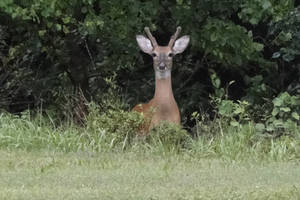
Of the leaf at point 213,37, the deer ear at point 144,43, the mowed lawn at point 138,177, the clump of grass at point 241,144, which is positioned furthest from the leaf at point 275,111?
the mowed lawn at point 138,177

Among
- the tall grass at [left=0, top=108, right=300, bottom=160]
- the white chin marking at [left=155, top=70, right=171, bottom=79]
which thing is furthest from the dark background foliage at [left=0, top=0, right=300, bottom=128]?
the tall grass at [left=0, top=108, right=300, bottom=160]

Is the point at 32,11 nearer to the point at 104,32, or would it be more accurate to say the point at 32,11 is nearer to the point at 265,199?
the point at 104,32

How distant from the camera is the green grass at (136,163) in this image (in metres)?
8.33

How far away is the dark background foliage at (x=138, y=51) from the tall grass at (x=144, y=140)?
77 centimetres

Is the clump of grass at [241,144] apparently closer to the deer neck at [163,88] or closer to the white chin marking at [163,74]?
the deer neck at [163,88]

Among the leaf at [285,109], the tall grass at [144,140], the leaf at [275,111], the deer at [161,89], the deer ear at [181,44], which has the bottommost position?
the tall grass at [144,140]

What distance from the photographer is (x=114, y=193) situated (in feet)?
27.0

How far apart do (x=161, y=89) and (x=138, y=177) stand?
148 inches

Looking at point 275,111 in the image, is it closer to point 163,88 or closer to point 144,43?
point 163,88

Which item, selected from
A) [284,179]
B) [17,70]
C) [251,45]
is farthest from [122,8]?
[284,179]

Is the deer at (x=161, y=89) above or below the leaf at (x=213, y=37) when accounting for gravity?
below

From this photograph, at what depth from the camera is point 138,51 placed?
14.5 meters

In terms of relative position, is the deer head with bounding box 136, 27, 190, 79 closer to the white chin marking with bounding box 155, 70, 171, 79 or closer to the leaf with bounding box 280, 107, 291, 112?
the white chin marking with bounding box 155, 70, 171, 79

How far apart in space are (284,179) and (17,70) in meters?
8.47
